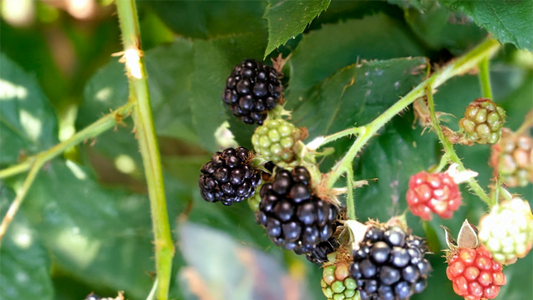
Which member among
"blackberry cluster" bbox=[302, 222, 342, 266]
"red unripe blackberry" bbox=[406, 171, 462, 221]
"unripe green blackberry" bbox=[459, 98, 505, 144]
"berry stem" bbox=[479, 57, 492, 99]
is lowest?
"red unripe blackberry" bbox=[406, 171, 462, 221]

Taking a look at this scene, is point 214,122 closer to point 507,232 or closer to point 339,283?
point 339,283

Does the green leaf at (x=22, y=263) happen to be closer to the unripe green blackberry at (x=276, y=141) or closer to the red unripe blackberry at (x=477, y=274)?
the unripe green blackberry at (x=276, y=141)

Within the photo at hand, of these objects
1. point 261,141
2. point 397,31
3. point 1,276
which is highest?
point 1,276

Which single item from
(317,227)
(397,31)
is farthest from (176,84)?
(317,227)

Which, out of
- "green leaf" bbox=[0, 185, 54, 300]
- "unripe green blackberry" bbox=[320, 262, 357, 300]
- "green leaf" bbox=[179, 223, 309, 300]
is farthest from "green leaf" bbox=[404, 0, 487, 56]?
"green leaf" bbox=[0, 185, 54, 300]

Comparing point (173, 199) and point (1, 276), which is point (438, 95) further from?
point (1, 276)

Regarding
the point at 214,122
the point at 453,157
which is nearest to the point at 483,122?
the point at 453,157

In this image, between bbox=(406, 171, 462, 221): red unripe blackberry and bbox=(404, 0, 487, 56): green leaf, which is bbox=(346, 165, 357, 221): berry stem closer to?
bbox=(406, 171, 462, 221): red unripe blackberry
